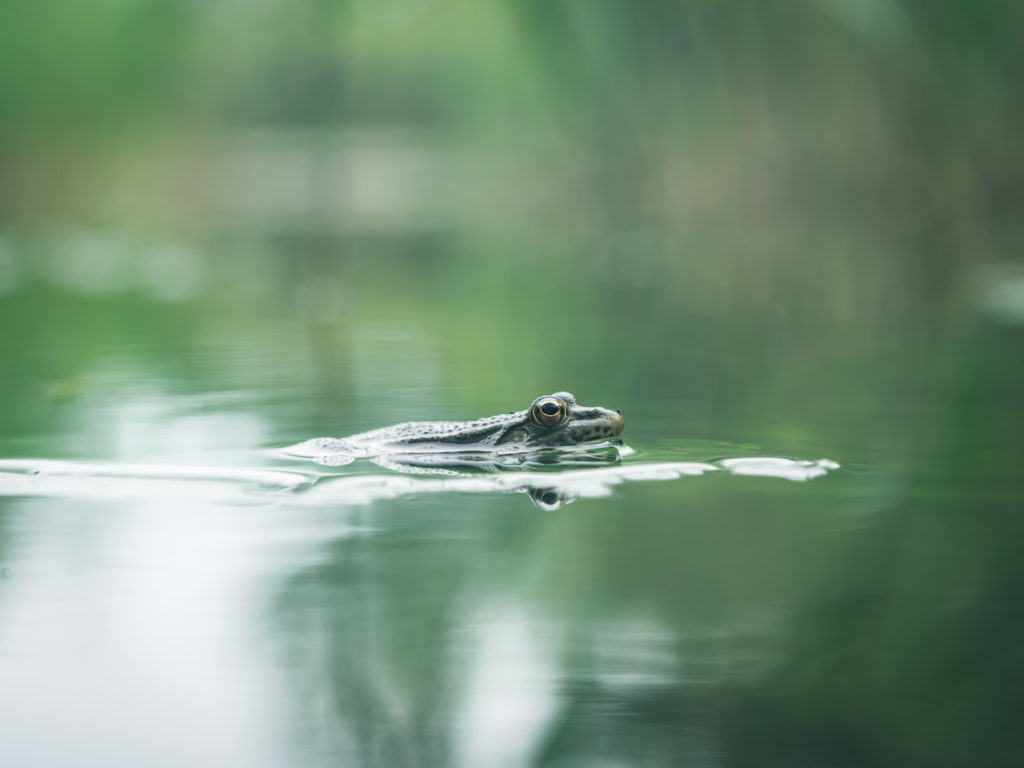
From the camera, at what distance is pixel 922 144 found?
13703 mm

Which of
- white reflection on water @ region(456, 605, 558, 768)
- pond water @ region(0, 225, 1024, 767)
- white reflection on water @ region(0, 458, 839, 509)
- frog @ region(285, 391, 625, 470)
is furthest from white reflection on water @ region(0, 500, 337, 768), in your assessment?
frog @ region(285, 391, 625, 470)

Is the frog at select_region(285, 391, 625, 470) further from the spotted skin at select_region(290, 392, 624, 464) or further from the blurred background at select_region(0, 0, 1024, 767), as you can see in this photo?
the blurred background at select_region(0, 0, 1024, 767)

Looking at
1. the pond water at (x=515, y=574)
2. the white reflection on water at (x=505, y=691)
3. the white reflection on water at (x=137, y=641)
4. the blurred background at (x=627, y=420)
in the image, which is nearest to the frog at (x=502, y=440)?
the pond water at (x=515, y=574)

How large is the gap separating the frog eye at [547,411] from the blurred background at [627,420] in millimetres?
380

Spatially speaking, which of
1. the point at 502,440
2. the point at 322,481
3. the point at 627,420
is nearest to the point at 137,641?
the point at 322,481

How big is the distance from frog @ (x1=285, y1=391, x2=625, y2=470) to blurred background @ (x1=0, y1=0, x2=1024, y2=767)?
0.26 metres

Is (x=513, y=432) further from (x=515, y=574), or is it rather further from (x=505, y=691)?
(x=505, y=691)

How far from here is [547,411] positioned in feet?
14.9

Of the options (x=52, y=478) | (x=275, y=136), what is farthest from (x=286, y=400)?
(x=275, y=136)

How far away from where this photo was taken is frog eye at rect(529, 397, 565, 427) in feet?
14.8

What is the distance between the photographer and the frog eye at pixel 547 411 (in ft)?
14.8

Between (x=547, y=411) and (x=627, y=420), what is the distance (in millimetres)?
843

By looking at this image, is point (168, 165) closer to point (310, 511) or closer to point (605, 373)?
point (605, 373)

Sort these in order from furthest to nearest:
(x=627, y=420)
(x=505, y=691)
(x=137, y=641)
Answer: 1. (x=627, y=420)
2. (x=137, y=641)
3. (x=505, y=691)
